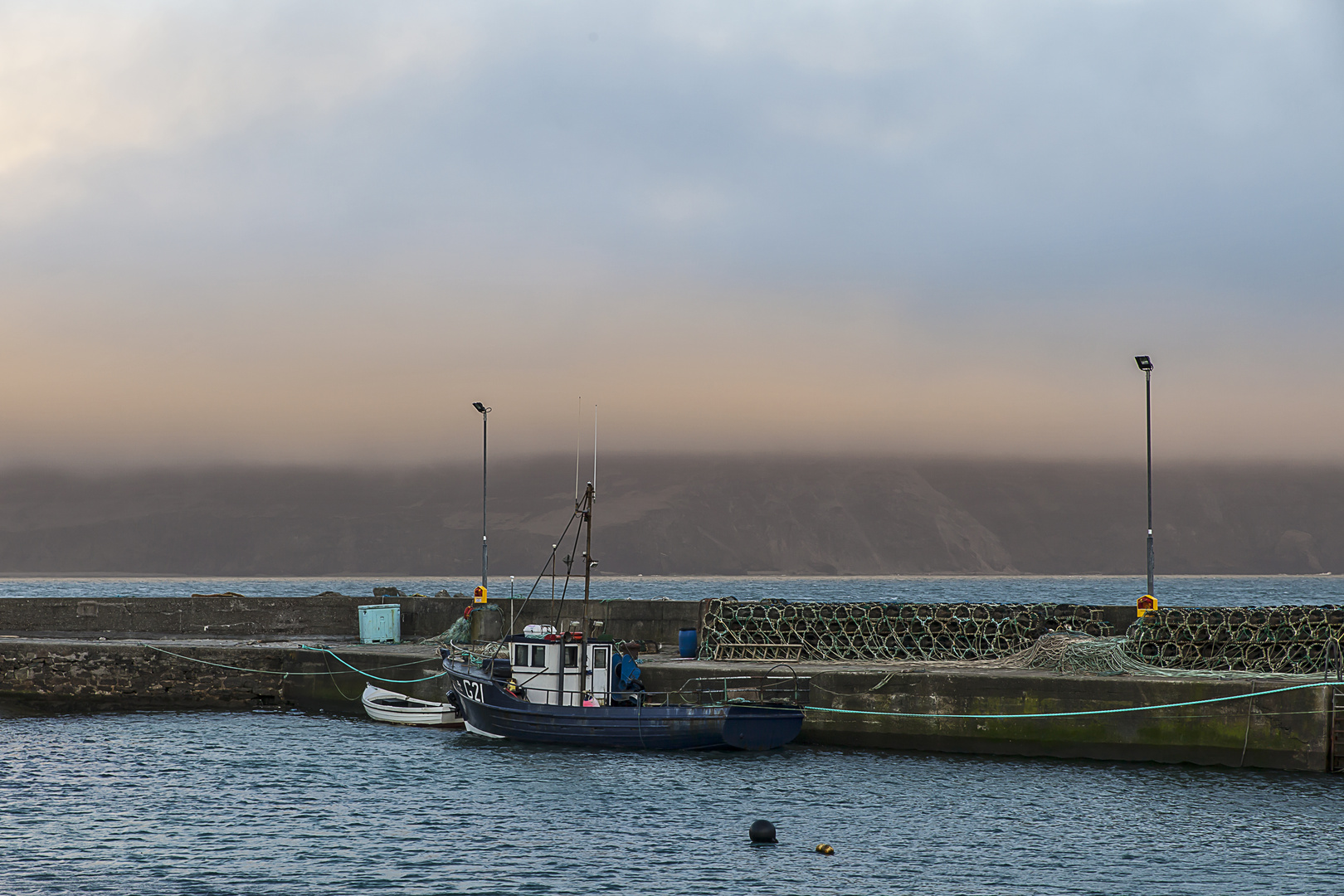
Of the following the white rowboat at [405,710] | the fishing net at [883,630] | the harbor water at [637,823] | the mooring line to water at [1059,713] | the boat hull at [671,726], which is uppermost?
the fishing net at [883,630]

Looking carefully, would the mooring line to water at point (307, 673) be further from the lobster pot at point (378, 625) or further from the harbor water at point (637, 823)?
the harbor water at point (637, 823)

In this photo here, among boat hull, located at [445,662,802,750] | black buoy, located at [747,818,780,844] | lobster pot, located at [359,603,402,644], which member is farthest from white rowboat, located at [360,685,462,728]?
black buoy, located at [747,818,780,844]

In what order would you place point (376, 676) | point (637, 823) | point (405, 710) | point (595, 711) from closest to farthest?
point (637, 823), point (595, 711), point (405, 710), point (376, 676)

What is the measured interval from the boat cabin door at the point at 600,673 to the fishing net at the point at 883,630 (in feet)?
16.7

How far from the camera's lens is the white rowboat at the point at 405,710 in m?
30.4

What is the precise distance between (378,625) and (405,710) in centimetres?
685

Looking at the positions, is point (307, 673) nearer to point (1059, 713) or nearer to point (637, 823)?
point (637, 823)

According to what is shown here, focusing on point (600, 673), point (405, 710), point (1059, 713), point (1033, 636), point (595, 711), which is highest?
point (1033, 636)

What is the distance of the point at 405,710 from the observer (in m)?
30.8

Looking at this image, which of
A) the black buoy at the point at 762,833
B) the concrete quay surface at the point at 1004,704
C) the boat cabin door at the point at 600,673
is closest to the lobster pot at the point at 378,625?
the concrete quay surface at the point at 1004,704

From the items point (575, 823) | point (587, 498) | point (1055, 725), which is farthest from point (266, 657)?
point (1055, 725)

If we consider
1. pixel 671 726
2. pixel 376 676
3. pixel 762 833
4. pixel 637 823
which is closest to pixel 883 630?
pixel 671 726

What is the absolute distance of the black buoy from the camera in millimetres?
18703

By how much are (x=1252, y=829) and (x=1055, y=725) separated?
4856 millimetres
